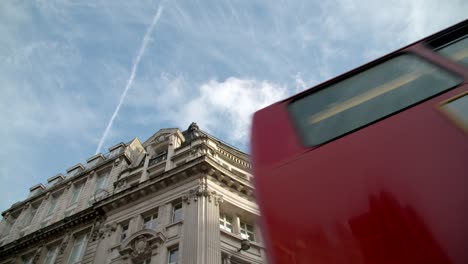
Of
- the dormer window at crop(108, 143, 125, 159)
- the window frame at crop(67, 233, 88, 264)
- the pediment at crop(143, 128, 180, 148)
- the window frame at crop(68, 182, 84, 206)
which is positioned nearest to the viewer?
the window frame at crop(67, 233, 88, 264)

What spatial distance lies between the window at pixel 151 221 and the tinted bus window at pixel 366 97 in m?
14.1

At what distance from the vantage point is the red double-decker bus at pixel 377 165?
8.73 ft

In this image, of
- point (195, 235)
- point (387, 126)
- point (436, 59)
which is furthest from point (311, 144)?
point (195, 235)

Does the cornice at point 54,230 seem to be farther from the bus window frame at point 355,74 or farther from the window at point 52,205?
the bus window frame at point 355,74

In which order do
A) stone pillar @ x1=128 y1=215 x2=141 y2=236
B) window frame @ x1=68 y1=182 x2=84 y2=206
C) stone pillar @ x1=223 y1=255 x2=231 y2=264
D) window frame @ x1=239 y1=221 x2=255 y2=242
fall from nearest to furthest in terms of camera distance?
stone pillar @ x1=223 y1=255 x2=231 y2=264 < window frame @ x1=239 y1=221 x2=255 y2=242 < stone pillar @ x1=128 y1=215 x2=141 y2=236 < window frame @ x1=68 y1=182 x2=84 y2=206

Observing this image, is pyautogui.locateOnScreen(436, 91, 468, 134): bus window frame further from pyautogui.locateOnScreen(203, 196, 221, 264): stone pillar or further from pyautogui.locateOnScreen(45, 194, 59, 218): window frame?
pyautogui.locateOnScreen(45, 194, 59, 218): window frame

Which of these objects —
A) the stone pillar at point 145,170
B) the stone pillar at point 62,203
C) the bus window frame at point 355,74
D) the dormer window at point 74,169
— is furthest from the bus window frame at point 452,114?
the dormer window at point 74,169

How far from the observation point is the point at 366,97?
4125 millimetres

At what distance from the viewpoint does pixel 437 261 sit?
2.41 metres

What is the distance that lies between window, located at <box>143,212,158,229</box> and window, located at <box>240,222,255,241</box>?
410 cm

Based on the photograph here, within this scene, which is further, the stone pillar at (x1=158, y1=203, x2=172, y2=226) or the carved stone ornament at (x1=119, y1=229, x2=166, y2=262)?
the stone pillar at (x1=158, y1=203, x2=172, y2=226)

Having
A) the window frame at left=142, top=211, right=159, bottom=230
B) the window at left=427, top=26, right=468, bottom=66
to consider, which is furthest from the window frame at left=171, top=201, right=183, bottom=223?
the window at left=427, top=26, right=468, bottom=66

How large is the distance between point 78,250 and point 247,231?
9390mm

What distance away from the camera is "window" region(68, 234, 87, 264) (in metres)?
18.8
